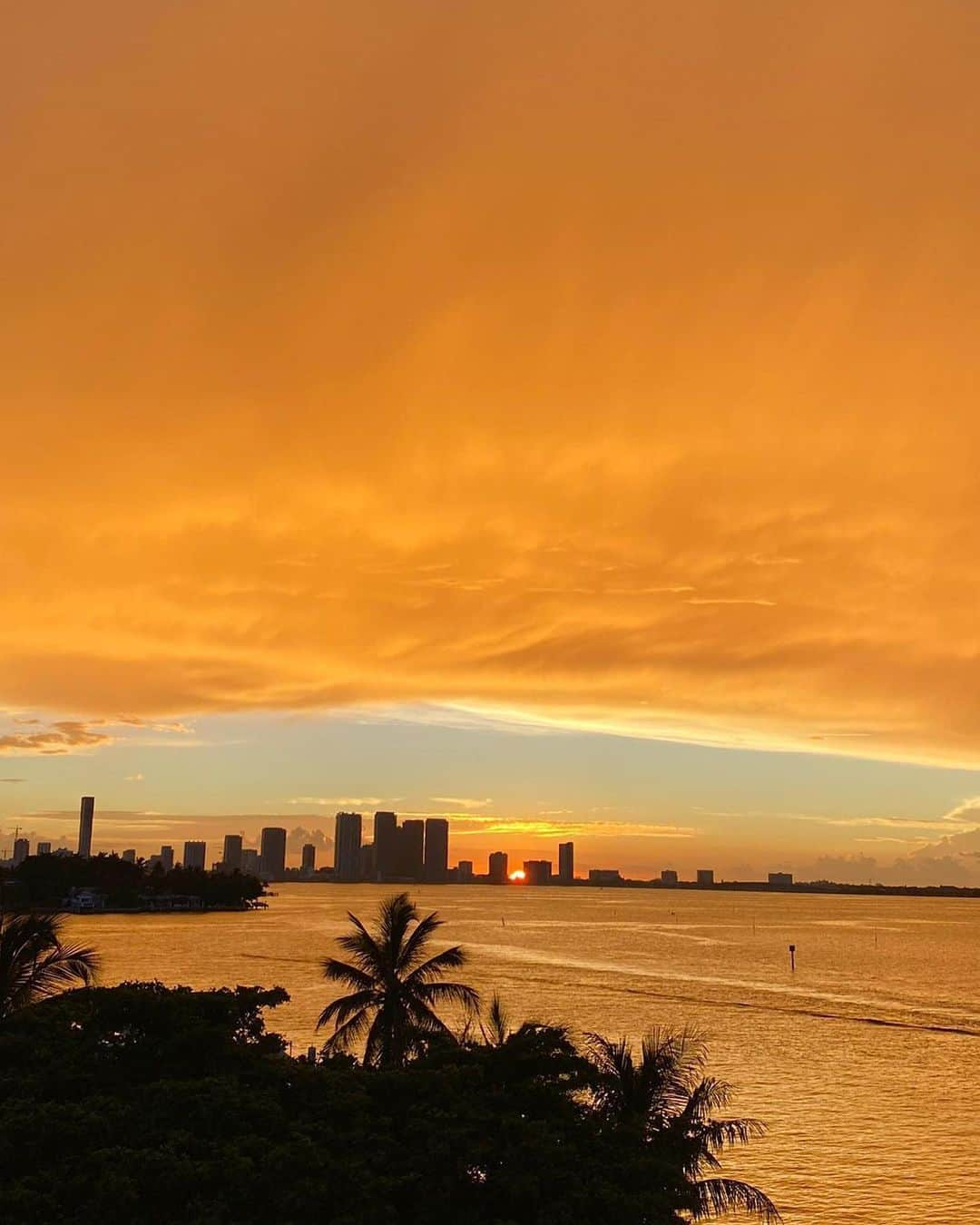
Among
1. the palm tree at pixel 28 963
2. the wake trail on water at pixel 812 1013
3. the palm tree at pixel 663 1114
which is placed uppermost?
the palm tree at pixel 28 963

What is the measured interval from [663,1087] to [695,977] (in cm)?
12635

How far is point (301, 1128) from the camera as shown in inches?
1021

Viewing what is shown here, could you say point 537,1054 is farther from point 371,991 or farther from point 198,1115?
point 371,991

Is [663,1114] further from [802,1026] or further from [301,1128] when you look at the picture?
[802,1026]

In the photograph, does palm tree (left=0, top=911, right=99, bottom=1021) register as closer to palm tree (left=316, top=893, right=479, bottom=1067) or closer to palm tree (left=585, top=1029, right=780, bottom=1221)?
palm tree (left=316, top=893, right=479, bottom=1067)

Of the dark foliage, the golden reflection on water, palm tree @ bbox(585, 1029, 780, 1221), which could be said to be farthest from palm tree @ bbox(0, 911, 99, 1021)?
the golden reflection on water

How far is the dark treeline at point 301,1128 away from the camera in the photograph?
2344cm

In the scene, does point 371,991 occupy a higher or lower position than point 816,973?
higher

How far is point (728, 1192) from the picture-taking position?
99.8 feet

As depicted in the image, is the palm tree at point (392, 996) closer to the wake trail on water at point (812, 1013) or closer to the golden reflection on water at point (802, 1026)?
the golden reflection on water at point (802, 1026)

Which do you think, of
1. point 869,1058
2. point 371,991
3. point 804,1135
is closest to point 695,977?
point 869,1058

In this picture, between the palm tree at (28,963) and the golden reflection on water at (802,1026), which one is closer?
the palm tree at (28,963)

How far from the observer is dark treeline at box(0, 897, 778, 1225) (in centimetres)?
2344

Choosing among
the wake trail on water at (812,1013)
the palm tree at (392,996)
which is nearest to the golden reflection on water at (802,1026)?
the wake trail on water at (812,1013)
